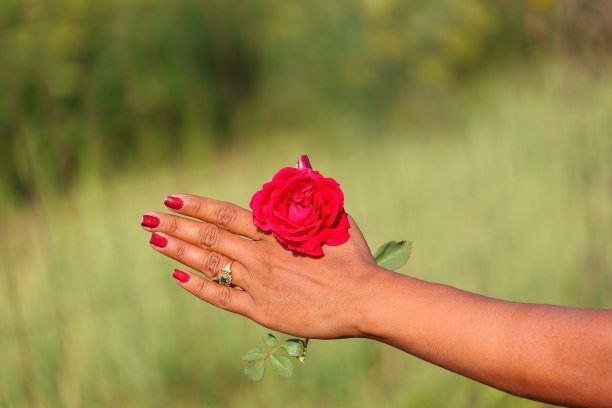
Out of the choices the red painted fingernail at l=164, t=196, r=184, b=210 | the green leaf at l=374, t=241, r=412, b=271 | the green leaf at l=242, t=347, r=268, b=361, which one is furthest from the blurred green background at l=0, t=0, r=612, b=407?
the red painted fingernail at l=164, t=196, r=184, b=210

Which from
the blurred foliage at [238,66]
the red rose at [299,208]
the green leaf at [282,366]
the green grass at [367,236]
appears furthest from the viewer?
the blurred foliage at [238,66]

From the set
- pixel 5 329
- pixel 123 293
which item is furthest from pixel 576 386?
pixel 5 329

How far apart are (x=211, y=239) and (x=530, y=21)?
3080 millimetres

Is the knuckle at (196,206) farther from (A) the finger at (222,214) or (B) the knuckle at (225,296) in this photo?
(B) the knuckle at (225,296)

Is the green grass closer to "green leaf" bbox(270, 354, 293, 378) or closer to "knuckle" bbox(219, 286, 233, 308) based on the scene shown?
"green leaf" bbox(270, 354, 293, 378)

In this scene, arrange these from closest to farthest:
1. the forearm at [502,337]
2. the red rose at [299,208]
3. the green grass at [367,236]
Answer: the forearm at [502,337] < the red rose at [299,208] < the green grass at [367,236]

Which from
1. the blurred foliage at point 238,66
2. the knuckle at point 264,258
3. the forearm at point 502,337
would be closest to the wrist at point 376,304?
the forearm at point 502,337

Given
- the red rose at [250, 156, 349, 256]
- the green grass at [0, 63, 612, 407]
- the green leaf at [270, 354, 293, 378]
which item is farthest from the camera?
the green grass at [0, 63, 612, 407]

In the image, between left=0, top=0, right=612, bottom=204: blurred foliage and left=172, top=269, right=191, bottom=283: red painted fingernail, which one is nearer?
left=172, top=269, right=191, bottom=283: red painted fingernail

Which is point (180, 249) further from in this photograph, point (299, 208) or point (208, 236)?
point (299, 208)

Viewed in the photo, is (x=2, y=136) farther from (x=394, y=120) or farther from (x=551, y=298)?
(x=551, y=298)

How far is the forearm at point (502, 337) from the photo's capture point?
128cm

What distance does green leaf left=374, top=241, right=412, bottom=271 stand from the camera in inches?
62.4

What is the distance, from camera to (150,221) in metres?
1.40
